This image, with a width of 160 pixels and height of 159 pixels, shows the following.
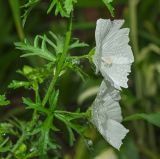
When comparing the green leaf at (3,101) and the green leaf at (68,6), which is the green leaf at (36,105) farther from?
the green leaf at (68,6)

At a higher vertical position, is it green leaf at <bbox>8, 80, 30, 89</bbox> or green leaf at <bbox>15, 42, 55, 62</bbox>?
green leaf at <bbox>15, 42, 55, 62</bbox>

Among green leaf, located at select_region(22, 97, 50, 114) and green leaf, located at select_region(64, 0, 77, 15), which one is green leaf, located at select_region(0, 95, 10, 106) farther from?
green leaf, located at select_region(64, 0, 77, 15)

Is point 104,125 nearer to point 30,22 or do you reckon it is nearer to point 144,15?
point 144,15

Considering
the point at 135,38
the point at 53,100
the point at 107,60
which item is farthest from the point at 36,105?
the point at 135,38

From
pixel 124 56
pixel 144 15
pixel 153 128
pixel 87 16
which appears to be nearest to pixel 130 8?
pixel 144 15

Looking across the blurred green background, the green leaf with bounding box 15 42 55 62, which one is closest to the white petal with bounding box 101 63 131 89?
the green leaf with bounding box 15 42 55 62

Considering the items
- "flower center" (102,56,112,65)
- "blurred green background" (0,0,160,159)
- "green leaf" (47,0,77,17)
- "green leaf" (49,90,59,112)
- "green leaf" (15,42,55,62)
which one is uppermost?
"green leaf" (47,0,77,17)
